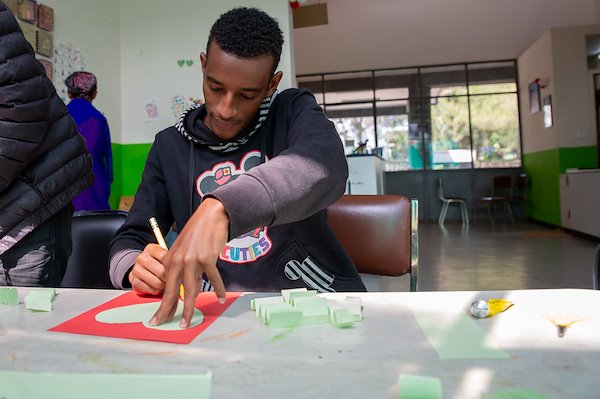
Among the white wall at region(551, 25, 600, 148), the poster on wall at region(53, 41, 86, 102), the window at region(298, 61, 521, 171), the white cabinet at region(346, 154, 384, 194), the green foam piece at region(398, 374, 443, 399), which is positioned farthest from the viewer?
the window at region(298, 61, 521, 171)

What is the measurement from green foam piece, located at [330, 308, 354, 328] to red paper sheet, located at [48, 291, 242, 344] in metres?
0.18

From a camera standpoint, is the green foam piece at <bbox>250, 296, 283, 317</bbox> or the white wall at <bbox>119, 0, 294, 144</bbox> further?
the white wall at <bbox>119, 0, 294, 144</bbox>

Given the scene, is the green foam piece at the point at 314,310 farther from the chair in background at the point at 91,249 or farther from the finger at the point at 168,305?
the chair in background at the point at 91,249

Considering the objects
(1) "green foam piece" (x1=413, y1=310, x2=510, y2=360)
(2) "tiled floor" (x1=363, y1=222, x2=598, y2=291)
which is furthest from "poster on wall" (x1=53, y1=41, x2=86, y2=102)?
(1) "green foam piece" (x1=413, y1=310, x2=510, y2=360)

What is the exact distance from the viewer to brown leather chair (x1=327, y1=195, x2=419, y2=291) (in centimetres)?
135

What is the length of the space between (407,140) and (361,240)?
8.72 metres

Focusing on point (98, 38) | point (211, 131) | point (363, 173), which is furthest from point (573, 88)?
point (211, 131)

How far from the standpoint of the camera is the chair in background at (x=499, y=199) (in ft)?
28.2

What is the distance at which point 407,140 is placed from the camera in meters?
9.78

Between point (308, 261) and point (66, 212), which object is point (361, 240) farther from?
point (66, 212)

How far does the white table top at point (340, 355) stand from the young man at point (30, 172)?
2.07 feet

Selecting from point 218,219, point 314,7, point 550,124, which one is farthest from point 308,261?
point 550,124

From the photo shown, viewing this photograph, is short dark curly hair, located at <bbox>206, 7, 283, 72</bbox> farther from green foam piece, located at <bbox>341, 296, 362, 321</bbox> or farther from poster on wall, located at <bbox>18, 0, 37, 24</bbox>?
poster on wall, located at <bbox>18, 0, 37, 24</bbox>

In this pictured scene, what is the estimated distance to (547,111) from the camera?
7.60 meters
